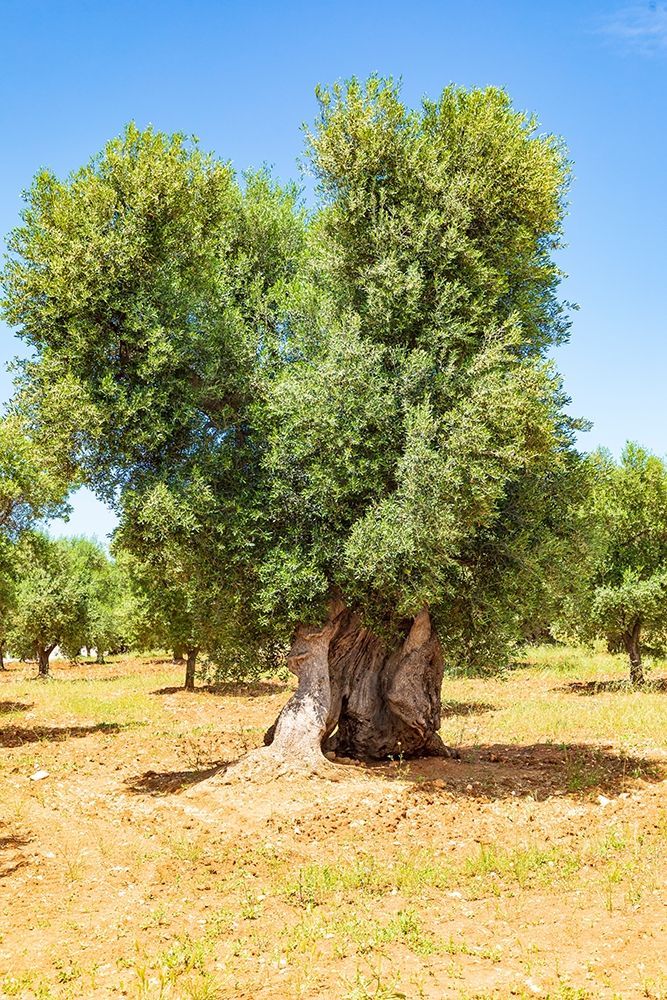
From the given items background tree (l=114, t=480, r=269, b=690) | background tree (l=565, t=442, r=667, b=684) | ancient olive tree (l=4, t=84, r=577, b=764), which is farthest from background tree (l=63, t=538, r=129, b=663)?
ancient olive tree (l=4, t=84, r=577, b=764)

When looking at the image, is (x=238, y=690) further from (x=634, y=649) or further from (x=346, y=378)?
(x=346, y=378)

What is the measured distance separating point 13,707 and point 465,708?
18.3m

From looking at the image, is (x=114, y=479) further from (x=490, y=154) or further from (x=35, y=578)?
(x=35, y=578)

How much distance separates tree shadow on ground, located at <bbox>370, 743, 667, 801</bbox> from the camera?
15516 mm

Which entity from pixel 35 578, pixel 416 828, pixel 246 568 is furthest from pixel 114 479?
pixel 35 578

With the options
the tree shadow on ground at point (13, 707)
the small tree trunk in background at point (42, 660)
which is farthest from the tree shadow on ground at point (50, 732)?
the small tree trunk in background at point (42, 660)

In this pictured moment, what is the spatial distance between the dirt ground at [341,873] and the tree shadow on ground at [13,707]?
870 centimetres

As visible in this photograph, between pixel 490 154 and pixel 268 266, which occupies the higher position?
pixel 490 154

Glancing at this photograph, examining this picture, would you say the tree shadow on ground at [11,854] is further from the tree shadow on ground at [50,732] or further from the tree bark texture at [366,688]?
the tree shadow on ground at [50,732]

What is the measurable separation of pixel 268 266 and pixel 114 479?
715cm

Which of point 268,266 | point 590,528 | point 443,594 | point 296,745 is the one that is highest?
point 268,266

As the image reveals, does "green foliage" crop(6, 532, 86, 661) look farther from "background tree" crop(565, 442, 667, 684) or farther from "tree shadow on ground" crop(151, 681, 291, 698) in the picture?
"background tree" crop(565, 442, 667, 684)

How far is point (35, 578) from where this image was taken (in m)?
53.8

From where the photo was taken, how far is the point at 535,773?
17172mm
